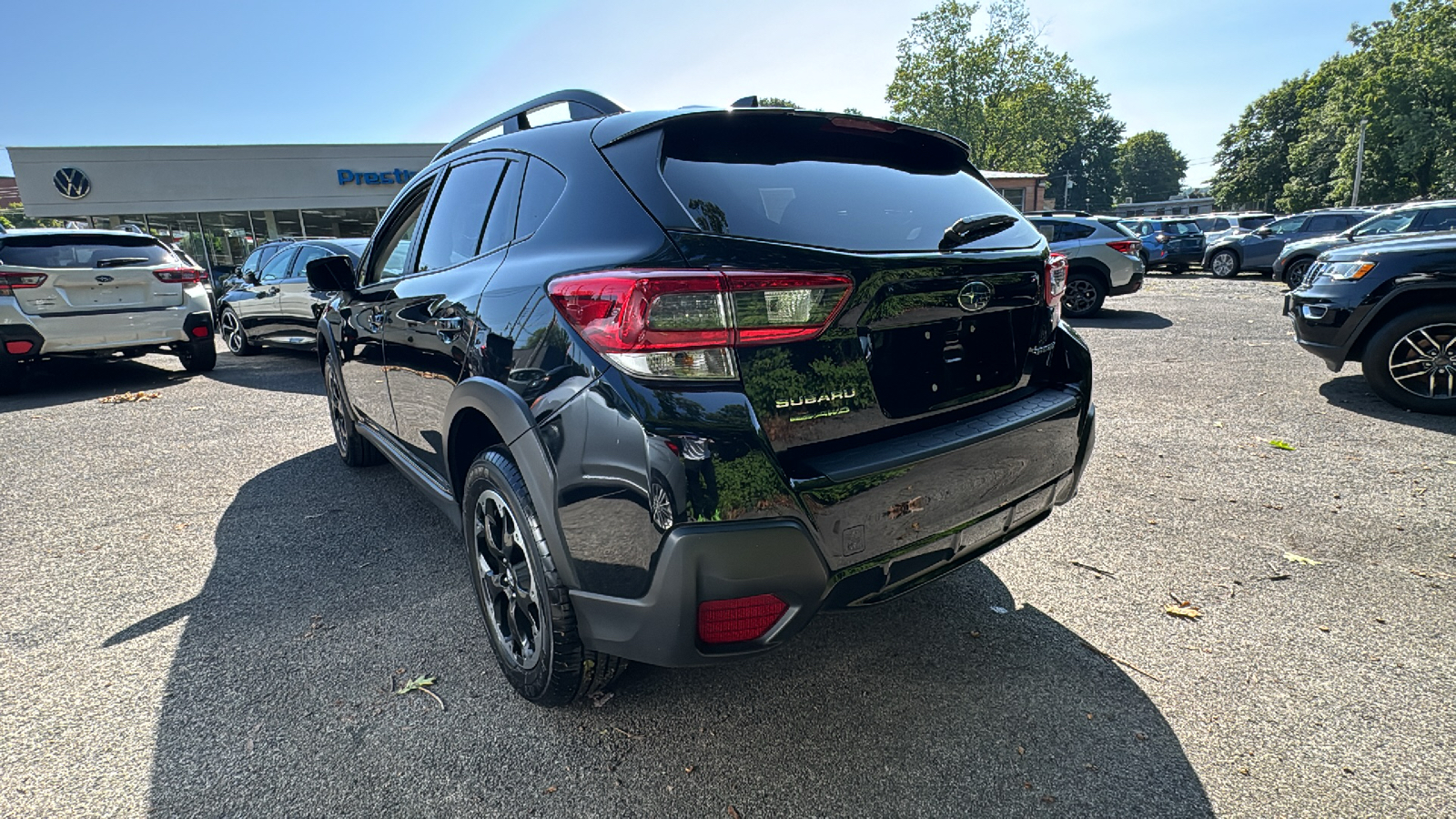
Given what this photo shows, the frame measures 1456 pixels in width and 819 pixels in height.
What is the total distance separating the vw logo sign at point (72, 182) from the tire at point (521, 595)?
32.0 metres

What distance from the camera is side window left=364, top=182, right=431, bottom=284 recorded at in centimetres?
328

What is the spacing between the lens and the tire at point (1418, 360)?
4.91m

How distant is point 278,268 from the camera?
9.61m

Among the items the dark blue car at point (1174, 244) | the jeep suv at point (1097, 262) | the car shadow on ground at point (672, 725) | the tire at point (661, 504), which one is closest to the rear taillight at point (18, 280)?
the car shadow on ground at point (672, 725)

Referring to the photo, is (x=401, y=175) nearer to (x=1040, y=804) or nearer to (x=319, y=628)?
(x=319, y=628)

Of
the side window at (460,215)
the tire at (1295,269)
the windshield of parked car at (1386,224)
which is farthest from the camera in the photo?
the tire at (1295,269)

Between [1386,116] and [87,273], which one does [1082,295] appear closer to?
[87,273]

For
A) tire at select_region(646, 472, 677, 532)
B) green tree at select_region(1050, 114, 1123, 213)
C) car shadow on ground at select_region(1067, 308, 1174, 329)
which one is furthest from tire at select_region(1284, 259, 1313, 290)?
green tree at select_region(1050, 114, 1123, 213)

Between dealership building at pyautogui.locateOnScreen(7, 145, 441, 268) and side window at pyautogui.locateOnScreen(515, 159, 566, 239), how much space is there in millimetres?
27557

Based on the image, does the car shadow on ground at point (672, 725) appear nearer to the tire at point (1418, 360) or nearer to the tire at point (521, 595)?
the tire at point (521, 595)

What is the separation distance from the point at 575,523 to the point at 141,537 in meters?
3.12

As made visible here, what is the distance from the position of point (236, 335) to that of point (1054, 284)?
1130 centimetres

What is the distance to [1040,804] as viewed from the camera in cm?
181

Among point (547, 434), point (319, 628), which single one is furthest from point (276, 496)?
point (547, 434)
